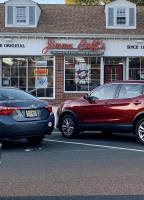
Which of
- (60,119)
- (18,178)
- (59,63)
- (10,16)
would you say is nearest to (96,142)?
(60,119)

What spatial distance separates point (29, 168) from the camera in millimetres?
7855

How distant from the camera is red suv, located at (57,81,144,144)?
10977 millimetres

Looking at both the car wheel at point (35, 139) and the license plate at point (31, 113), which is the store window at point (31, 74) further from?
the license plate at point (31, 113)

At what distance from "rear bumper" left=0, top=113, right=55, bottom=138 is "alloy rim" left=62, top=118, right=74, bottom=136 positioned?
74.7 inches

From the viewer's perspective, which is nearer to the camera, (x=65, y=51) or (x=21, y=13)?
(x=65, y=51)

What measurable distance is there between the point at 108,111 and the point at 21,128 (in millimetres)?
2699

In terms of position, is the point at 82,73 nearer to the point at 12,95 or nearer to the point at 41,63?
the point at 41,63

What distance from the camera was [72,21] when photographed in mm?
27156

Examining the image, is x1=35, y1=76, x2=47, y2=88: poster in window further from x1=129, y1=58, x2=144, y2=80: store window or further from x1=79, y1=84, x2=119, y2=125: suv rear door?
x1=79, y1=84, x2=119, y2=125: suv rear door

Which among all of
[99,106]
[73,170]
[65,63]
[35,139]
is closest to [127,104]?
[99,106]

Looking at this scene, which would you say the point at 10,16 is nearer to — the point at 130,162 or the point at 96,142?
the point at 96,142

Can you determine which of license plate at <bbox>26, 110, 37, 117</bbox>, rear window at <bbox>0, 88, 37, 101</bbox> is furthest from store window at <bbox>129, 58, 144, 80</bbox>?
license plate at <bbox>26, 110, 37, 117</bbox>

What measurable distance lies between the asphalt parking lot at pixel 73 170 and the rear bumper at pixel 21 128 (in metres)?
0.39

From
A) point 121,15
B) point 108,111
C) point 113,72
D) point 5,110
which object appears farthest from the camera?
point 121,15
